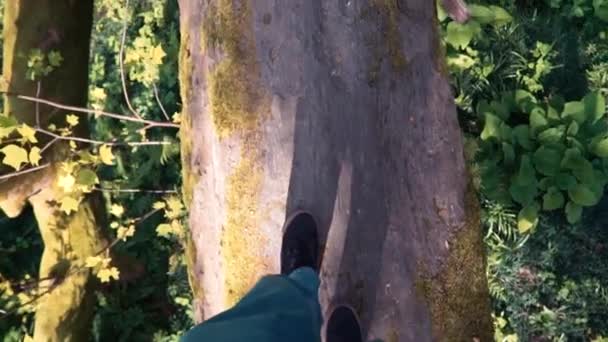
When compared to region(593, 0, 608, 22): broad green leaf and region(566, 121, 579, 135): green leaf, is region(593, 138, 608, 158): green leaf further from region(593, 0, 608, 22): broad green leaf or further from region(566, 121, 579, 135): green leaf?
region(593, 0, 608, 22): broad green leaf

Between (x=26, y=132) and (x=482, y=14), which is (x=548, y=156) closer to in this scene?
(x=482, y=14)

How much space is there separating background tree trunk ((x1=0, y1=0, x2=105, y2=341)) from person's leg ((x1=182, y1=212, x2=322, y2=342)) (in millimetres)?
1252

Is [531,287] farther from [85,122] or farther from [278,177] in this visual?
[85,122]

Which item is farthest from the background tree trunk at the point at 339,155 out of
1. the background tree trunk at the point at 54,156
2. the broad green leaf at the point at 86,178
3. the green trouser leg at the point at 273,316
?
the background tree trunk at the point at 54,156

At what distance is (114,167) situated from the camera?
4.54 m

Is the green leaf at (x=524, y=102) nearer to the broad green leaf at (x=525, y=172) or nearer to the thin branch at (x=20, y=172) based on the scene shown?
the broad green leaf at (x=525, y=172)

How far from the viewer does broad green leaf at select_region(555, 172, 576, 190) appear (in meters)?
3.09

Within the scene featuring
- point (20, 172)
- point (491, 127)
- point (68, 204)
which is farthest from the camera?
point (491, 127)

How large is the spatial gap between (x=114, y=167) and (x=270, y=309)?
2911mm

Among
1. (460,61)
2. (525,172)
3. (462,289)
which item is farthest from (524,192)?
(462,289)

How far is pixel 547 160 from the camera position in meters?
3.08

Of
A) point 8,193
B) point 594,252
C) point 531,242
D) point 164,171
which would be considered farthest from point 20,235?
point 594,252

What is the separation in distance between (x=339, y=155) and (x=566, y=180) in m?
1.35

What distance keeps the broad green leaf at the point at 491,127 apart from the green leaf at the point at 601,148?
418 millimetres
